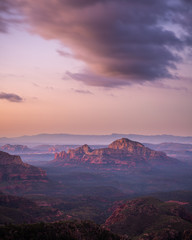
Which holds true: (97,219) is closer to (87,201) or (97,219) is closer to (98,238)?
(87,201)

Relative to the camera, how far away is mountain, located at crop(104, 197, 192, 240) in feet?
273

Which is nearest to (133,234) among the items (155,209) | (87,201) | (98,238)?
(155,209)

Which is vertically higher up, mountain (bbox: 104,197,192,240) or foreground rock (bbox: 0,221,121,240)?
foreground rock (bbox: 0,221,121,240)

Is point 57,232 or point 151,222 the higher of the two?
point 57,232

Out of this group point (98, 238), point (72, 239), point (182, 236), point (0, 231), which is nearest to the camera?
point (0, 231)

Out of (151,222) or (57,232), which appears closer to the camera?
(57,232)

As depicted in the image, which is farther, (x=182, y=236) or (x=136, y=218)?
(x=136, y=218)

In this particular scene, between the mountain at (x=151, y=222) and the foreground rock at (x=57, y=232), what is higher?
the foreground rock at (x=57, y=232)

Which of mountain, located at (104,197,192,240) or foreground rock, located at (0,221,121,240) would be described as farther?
mountain, located at (104,197,192,240)

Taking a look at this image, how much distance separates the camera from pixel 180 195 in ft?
647

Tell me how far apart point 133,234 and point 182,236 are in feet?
71.2

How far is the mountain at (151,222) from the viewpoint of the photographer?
83.2m

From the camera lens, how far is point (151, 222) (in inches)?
4013

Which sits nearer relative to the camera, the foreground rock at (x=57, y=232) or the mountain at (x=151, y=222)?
the foreground rock at (x=57, y=232)
